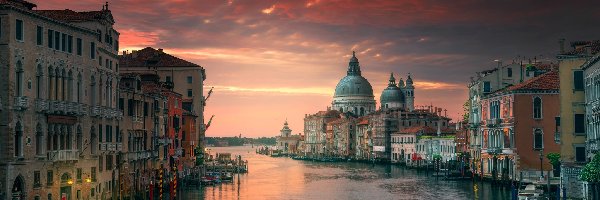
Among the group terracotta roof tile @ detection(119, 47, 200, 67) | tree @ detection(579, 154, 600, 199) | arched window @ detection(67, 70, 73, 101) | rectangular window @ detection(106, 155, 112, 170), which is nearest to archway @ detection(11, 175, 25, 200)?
arched window @ detection(67, 70, 73, 101)

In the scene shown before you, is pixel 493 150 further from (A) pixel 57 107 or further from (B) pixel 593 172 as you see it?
(A) pixel 57 107

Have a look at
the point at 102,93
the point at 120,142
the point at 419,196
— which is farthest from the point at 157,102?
the point at 419,196

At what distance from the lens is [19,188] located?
31500 millimetres

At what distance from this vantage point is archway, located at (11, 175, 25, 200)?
102 ft

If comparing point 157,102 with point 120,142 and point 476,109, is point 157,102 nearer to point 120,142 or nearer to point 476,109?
point 120,142

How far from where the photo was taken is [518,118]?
5922cm

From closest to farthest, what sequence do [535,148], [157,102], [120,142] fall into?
[120,142], [157,102], [535,148]

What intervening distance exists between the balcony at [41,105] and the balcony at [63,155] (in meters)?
1.95

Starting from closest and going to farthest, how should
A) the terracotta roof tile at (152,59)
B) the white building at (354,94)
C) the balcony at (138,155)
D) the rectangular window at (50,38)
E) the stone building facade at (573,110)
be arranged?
the rectangular window at (50,38)
the stone building facade at (573,110)
the balcony at (138,155)
the terracotta roof tile at (152,59)
the white building at (354,94)

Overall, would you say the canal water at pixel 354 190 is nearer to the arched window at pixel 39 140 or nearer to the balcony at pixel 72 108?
the balcony at pixel 72 108

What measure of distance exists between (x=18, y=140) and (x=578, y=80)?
2744 cm

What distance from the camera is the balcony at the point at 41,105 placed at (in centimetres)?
3244

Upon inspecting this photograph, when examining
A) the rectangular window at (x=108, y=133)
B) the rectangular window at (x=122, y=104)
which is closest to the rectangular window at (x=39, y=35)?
the rectangular window at (x=108, y=133)

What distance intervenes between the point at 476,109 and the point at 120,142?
124ft
